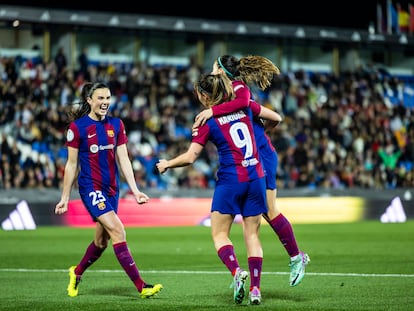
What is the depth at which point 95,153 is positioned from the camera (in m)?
9.98

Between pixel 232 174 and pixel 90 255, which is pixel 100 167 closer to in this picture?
pixel 90 255

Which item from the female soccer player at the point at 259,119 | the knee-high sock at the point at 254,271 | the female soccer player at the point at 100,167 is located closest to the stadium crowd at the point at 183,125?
the female soccer player at the point at 100,167

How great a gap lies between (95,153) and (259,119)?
5.72 feet

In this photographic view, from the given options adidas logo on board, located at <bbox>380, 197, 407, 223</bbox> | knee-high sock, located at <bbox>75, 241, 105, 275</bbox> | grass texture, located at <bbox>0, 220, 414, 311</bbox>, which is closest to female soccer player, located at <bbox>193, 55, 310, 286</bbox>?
grass texture, located at <bbox>0, 220, 414, 311</bbox>

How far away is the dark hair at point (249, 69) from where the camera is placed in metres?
9.43

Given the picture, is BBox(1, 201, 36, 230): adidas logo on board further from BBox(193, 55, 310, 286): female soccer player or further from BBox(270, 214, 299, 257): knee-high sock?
BBox(270, 214, 299, 257): knee-high sock

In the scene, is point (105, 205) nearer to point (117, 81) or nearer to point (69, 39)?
point (117, 81)

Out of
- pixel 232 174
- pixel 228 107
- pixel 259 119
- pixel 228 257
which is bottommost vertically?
pixel 228 257

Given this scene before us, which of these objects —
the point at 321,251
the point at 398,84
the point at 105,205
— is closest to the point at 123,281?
the point at 105,205

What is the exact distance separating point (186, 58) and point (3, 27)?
766 cm

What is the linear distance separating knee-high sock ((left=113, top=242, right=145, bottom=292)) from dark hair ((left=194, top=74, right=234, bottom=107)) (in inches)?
71.4

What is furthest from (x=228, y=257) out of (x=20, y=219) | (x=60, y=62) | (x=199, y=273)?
(x=60, y=62)

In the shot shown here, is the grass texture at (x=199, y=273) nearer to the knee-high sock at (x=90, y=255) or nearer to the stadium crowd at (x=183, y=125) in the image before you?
the knee-high sock at (x=90, y=255)

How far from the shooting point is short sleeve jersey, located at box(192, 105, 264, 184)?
29.8 feet
